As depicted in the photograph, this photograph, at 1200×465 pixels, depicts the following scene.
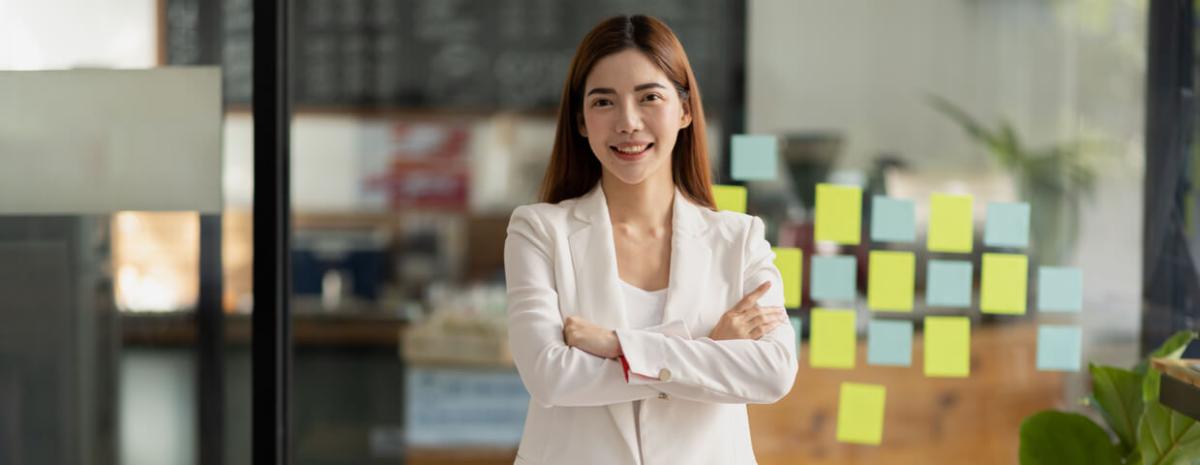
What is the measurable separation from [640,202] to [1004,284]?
1453 millimetres

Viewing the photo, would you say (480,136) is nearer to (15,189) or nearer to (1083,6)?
(15,189)

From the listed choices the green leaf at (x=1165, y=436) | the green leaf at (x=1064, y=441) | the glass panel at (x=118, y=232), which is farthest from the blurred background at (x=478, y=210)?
the green leaf at (x=1165, y=436)

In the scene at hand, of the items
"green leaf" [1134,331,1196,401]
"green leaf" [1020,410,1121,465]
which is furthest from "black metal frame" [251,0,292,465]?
"green leaf" [1134,331,1196,401]

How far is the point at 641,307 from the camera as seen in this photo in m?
1.96

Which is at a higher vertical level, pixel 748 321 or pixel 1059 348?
pixel 748 321

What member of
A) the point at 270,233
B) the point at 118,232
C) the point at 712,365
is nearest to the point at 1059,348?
the point at 712,365

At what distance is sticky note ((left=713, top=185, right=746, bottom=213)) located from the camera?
2.97 meters

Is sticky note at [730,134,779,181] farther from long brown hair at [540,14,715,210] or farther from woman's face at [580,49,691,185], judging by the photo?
woman's face at [580,49,691,185]

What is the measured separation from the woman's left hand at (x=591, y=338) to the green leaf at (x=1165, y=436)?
4.54 ft

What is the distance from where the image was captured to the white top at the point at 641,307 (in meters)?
1.95

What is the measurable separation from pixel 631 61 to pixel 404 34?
1.37 metres

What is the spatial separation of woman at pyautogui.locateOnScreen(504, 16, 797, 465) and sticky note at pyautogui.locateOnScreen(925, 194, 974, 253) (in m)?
1.13

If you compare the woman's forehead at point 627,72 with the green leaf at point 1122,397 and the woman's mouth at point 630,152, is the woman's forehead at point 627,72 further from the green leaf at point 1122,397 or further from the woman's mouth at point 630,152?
the green leaf at point 1122,397

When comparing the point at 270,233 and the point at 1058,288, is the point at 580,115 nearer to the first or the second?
the point at 270,233
